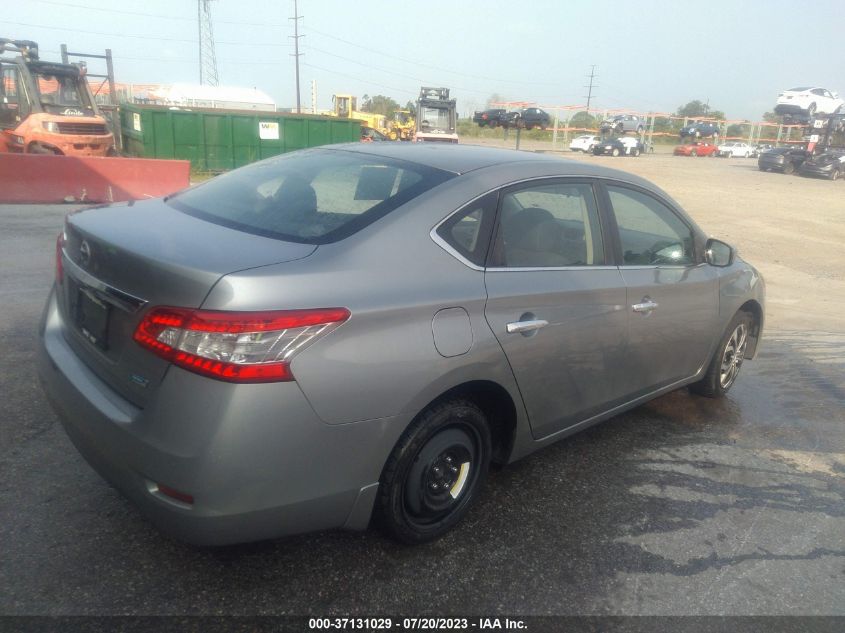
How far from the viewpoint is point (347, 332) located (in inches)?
87.8

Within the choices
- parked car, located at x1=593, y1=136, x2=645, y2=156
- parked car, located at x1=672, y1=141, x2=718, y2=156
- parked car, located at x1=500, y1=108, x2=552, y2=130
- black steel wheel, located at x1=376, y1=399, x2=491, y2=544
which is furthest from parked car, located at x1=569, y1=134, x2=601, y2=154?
black steel wheel, located at x1=376, y1=399, x2=491, y2=544

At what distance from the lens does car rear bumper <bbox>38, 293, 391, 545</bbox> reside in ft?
6.81

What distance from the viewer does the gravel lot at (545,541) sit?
8.22 ft

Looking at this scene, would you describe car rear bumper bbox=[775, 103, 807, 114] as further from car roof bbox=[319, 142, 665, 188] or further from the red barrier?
car roof bbox=[319, 142, 665, 188]

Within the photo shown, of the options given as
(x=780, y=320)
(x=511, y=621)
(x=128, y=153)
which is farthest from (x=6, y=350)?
(x=128, y=153)

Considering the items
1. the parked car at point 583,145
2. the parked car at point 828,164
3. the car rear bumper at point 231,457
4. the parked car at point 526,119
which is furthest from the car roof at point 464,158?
the parked car at point 583,145

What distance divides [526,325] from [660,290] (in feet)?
3.91

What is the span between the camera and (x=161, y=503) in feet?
7.18

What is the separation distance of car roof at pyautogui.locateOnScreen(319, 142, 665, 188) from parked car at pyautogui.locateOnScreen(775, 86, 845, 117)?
4028cm

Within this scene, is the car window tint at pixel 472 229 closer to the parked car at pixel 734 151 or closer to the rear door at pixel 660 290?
the rear door at pixel 660 290

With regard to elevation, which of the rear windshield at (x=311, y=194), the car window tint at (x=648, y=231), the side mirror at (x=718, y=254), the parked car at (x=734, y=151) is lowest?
the parked car at (x=734, y=151)

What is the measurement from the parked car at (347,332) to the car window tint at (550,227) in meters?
0.01

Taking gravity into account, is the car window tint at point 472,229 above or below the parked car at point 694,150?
above

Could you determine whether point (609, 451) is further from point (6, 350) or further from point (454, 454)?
point (6, 350)
